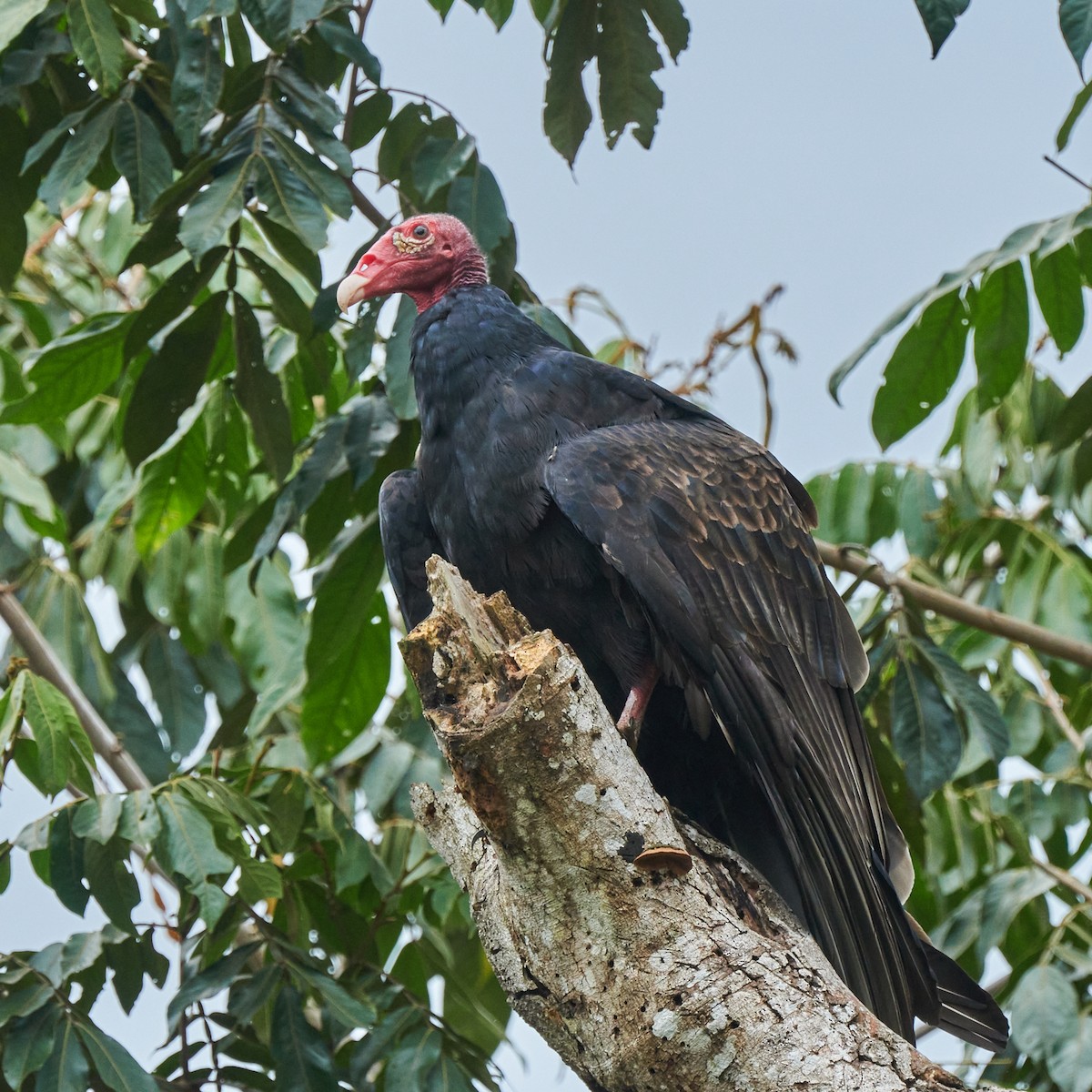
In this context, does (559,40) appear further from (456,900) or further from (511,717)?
(456,900)

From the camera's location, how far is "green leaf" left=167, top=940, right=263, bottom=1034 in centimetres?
380

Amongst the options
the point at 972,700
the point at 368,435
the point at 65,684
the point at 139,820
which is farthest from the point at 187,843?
the point at 972,700

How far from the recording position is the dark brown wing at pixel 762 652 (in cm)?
303

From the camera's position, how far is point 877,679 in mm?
4641

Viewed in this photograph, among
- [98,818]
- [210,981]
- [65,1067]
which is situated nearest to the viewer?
[65,1067]

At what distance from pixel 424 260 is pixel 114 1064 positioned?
222 centimetres

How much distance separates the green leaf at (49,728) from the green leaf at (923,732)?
232 centimetres

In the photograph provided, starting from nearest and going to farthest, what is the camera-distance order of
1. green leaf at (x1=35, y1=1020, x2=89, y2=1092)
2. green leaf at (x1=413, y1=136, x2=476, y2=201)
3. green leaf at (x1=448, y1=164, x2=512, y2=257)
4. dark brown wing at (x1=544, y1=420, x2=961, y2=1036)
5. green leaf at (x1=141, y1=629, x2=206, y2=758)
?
dark brown wing at (x1=544, y1=420, x2=961, y2=1036) → green leaf at (x1=35, y1=1020, x2=89, y2=1092) → green leaf at (x1=413, y1=136, x2=476, y2=201) → green leaf at (x1=448, y1=164, x2=512, y2=257) → green leaf at (x1=141, y1=629, x2=206, y2=758)

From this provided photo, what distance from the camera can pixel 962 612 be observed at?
480 cm

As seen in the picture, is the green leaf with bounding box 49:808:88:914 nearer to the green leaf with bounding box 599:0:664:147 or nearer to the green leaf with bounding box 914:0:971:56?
the green leaf with bounding box 599:0:664:147

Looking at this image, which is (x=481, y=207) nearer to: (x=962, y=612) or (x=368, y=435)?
(x=368, y=435)

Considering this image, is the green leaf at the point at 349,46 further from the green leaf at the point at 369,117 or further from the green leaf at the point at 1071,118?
the green leaf at the point at 1071,118

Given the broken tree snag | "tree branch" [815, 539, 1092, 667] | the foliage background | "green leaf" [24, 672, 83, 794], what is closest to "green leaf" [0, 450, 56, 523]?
the foliage background

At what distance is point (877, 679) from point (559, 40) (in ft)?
7.10
